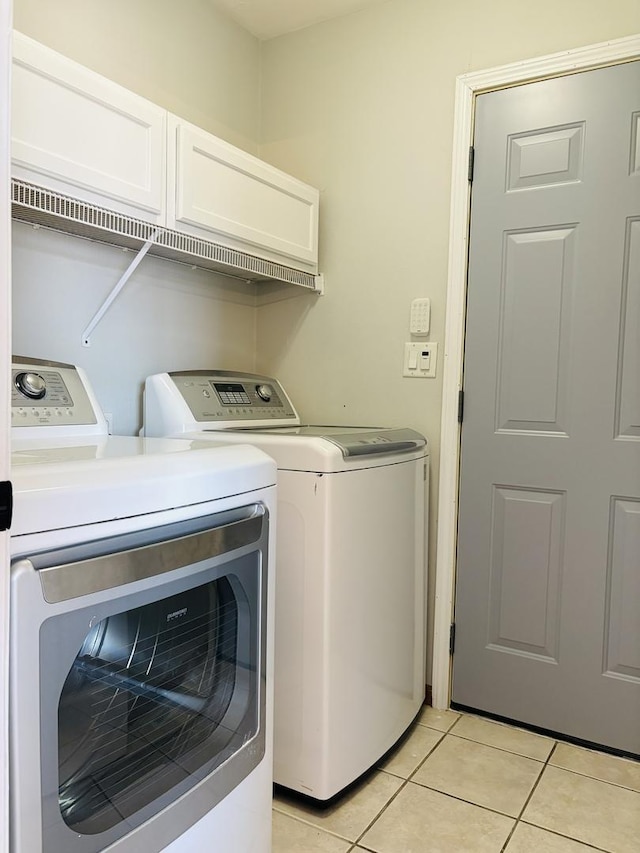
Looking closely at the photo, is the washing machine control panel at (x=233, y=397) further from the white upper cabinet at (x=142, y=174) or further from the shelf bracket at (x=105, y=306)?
the white upper cabinet at (x=142, y=174)

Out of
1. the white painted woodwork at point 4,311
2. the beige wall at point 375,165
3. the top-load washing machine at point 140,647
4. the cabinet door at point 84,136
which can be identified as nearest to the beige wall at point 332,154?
the beige wall at point 375,165

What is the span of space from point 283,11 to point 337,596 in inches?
83.3

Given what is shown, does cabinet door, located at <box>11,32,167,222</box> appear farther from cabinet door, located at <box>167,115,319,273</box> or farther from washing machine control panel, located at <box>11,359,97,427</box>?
washing machine control panel, located at <box>11,359,97,427</box>

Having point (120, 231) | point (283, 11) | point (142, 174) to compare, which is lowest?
point (120, 231)

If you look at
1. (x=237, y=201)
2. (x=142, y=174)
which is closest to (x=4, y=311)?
(x=142, y=174)

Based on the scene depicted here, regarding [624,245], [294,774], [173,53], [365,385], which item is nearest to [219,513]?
[294,774]

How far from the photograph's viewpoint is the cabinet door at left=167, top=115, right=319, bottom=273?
1.79 metres

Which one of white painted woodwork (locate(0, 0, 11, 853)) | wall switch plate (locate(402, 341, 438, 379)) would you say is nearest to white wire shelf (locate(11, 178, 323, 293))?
wall switch plate (locate(402, 341, 438, 379))

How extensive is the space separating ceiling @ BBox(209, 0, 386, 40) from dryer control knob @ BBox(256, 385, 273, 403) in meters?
1.39

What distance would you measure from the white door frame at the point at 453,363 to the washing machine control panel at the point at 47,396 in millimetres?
1161

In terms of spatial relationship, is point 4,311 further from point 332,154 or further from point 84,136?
point 332,154

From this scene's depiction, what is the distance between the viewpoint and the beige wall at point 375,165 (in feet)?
6.98

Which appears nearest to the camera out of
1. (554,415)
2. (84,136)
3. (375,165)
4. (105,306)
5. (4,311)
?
(4,311)

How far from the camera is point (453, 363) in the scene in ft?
7.07
